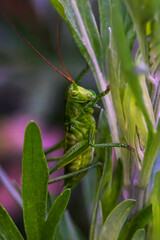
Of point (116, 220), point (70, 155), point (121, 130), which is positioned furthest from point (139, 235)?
point (70, 155)

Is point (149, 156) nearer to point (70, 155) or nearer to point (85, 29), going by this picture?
point (85, 29)

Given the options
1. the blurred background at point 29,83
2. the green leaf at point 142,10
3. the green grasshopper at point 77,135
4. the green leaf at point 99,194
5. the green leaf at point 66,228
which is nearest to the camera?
the green leaf at point 142,10

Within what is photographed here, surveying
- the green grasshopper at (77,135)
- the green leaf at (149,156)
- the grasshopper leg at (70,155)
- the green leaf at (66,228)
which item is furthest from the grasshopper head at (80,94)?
the green leaf at (149,156)

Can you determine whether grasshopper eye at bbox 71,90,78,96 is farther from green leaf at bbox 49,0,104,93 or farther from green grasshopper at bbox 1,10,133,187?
green leaf at bbox 49,0,104,93

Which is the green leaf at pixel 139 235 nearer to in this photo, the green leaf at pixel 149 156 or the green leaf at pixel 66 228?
the green leaf at pixel 149 156

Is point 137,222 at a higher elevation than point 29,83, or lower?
lower

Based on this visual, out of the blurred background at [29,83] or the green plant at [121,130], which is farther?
the blurred background at [29,83]

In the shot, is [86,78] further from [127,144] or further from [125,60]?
[125,60]
